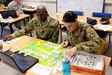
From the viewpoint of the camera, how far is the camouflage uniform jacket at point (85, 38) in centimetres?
167

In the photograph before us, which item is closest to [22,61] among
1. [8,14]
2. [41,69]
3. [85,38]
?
[41,69]

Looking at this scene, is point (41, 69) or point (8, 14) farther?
point (8, 14)

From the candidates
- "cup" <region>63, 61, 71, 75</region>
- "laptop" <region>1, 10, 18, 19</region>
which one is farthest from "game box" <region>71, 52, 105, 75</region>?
"laptop" <region>1, 10, 18, 19</region>

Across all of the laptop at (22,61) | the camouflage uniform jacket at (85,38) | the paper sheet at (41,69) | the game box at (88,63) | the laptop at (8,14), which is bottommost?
the paper sheet at (41,69)

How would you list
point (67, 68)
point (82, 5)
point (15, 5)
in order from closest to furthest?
point (67, 68) < point (82, 5) < point (15, 5)

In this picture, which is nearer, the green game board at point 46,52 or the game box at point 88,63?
the game box at point 88,63

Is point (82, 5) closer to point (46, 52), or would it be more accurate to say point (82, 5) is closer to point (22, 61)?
point (46, 52)

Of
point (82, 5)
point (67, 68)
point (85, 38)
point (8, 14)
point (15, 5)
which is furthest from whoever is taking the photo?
point (15, 5)

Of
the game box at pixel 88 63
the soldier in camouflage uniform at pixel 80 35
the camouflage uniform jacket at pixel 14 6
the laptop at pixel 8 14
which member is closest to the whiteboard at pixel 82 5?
the camouflage uniform jacket at pixel 14 6

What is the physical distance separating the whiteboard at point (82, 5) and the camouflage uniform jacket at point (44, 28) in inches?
91.2

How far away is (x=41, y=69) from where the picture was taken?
1474mm

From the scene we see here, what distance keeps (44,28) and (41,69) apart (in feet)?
3.48

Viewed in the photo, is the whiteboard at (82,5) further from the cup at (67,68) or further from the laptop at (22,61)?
the cup at (67,68)

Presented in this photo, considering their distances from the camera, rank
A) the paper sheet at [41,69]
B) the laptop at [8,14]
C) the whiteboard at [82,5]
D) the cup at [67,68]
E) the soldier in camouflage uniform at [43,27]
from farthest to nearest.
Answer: the whiteboard at [82,5] < the laptop at [8,14] < the soldier in camouflage uniform at [43,27] < the paper sheet at [41,69] < the cup at [67,68]
